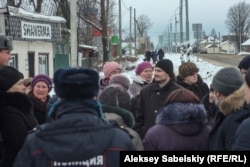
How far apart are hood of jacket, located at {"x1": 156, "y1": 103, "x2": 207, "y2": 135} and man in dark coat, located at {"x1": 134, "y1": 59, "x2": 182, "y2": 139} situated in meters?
2.00

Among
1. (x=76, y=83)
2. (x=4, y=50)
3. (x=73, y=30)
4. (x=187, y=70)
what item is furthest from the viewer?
(x=73, y=30)

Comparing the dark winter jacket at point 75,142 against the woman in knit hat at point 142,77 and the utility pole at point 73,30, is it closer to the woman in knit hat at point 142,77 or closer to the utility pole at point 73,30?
the woman in knit hat at point 142,77

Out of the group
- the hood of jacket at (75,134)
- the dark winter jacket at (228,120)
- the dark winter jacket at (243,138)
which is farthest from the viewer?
the dark winter jacket at (228,120)

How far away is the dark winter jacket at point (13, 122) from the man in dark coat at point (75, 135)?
38.8 inches

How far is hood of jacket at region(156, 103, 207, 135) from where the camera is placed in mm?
3422

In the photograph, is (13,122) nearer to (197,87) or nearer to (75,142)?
(75,142)

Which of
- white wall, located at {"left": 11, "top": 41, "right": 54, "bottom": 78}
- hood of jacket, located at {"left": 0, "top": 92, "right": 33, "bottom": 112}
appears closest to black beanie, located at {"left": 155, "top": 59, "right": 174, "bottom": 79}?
hood of jacket, located at {"left": 0, "top": 92, "right": 33, "bottom": 112}

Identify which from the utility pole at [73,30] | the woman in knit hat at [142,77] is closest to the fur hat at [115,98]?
the woman in knit hat at [142,77]

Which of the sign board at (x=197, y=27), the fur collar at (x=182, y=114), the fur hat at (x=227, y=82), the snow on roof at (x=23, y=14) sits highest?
the snow on roof at (x=23, y=14)

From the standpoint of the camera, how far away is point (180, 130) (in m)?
3.42

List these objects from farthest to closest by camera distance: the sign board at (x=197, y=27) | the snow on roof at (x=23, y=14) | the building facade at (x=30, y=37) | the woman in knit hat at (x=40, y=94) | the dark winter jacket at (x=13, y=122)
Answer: the sign board at (x=197, y=27) → the building facade at (x=30, y=37) → the snow on roof at (x=23, y=14) → the woman in knit hat at (x=40, y=94) → the dark winter jacket at (x=13, y=122)

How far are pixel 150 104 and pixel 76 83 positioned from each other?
303 cm

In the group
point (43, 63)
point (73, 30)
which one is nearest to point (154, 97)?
point (73, 30)

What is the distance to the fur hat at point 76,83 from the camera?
261cm
